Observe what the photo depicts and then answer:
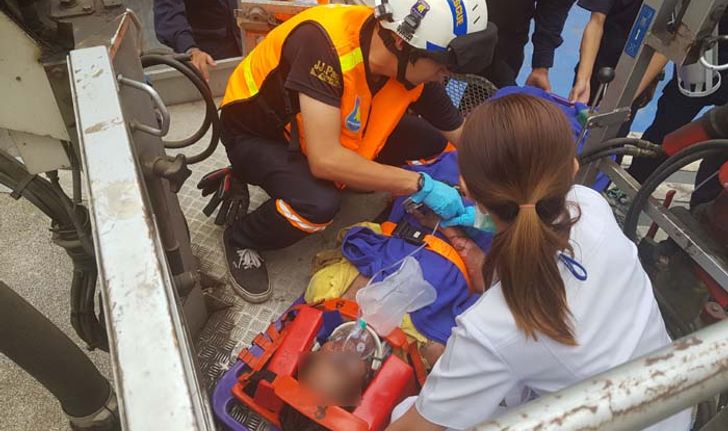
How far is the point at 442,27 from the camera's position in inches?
66.3

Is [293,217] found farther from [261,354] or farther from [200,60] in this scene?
[200,60]

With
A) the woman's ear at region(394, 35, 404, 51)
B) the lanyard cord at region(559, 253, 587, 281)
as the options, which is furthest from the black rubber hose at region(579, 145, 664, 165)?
the lanyard cord at region(559, 253, 587, 281)

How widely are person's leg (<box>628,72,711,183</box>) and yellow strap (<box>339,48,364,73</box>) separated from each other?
180 centimetres

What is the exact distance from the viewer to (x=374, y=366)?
1694 millimetres

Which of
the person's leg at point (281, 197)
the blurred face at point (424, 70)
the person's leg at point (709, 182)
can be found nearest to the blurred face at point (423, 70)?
the blurred face at point (424, 70)

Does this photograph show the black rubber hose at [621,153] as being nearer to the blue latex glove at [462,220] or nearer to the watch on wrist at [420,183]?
the blue latex glove at [462,220]

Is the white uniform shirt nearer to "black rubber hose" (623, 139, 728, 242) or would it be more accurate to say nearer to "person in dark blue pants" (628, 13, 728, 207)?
"black rubber hose" (623, 139, 728, 242)

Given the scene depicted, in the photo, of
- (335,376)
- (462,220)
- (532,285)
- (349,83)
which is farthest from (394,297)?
(532,285)

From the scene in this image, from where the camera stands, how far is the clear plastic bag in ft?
5.86

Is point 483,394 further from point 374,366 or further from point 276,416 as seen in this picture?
point 276,416

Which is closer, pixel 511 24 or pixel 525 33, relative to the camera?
pixel 511 24

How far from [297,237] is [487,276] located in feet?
3.40

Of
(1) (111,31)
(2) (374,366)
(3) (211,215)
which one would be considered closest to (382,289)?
(2) (374,366)

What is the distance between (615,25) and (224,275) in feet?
7.60
